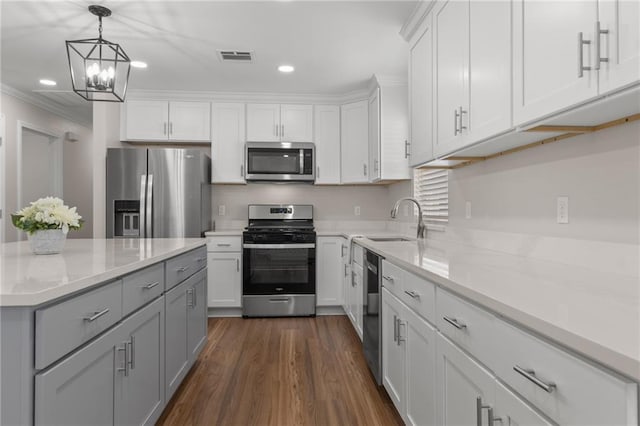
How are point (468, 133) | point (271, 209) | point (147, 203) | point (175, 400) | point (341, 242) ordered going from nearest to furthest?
point (468, 133)
point (175, 400)
point (147, 203)
point (341, 242)
point (271, 209)

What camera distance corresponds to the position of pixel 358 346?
9.74ft

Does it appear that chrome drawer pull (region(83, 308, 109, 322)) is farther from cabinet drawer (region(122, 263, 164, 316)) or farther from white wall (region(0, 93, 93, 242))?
white wall (region(0, 93, 93, 242))

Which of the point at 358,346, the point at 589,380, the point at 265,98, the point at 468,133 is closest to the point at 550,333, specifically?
the point at 589,380

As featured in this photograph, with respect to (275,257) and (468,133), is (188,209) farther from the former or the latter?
(468,133)

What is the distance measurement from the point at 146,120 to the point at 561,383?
4283mm

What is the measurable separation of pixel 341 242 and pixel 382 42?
6.60 feet

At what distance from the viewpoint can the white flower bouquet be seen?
1622mm

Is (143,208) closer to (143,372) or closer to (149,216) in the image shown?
(149,216)

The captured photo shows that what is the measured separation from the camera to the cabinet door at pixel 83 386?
95 centimetres

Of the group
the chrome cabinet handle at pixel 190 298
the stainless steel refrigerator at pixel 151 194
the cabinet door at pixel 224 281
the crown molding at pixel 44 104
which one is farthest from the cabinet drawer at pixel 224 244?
the crown molding at pixel 44 104

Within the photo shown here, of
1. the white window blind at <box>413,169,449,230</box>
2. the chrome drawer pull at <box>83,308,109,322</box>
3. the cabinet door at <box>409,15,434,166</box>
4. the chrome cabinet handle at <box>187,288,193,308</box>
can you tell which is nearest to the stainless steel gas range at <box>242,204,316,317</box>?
the white window blind at <box>413,169,449,230</box>

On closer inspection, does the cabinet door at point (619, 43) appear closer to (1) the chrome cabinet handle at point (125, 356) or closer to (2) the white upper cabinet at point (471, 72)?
(2) the white upper cabinet at point (471, 72)

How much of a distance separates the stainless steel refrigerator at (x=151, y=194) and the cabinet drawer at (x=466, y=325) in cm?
294

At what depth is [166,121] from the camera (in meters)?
3.96
